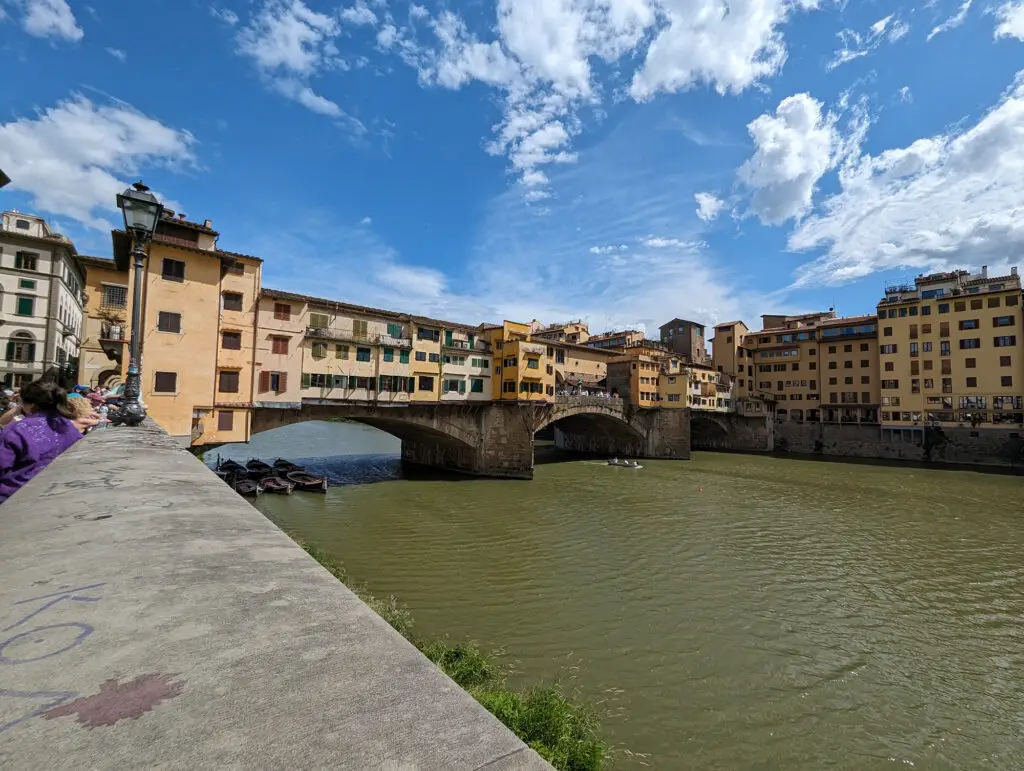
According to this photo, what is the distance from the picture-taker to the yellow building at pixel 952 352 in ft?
156

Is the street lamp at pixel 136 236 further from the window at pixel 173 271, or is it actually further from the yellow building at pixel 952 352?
the yellow building at pixel 952 352

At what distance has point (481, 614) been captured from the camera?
13602 millimetres

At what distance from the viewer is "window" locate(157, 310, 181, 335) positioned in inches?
866

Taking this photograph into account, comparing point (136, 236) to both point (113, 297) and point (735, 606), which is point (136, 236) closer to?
point (735, 606)

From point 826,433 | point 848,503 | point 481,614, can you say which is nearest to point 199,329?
point 481,614

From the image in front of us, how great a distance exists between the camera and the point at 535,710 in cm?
793

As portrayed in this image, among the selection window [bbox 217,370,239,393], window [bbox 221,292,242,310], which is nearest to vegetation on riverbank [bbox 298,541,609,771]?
window [bbox 217,370,239,393]

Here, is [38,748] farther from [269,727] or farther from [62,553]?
[62,553]

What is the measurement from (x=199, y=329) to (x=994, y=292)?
68.1 m

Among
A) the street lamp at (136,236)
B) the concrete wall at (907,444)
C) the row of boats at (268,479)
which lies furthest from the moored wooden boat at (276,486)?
the concrete wall at (907,444)

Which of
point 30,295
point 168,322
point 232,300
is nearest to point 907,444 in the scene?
point 232,300

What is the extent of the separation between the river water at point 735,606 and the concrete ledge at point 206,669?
8568 millimetres

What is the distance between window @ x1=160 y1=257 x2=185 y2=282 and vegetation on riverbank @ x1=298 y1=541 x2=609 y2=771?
66.6ft

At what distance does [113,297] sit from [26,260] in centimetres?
2721
